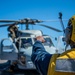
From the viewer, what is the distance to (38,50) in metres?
2.53

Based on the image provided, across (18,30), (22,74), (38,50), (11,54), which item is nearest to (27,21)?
(18,30)

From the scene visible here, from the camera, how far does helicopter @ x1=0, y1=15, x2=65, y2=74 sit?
10.5 m

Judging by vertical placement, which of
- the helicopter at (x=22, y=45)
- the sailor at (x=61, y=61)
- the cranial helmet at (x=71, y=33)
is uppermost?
the cranial helmet at (x=71, y=33)

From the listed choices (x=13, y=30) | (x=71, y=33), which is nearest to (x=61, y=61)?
(x=71, y=33)

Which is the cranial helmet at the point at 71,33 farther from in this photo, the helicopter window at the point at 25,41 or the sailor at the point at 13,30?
the sailor at the point at 13,30

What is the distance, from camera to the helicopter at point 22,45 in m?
10.5

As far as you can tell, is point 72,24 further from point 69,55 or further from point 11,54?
point 11,54

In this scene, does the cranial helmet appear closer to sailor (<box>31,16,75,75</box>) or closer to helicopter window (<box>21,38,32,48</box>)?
sailor (<box>31,16,75,75</box>)

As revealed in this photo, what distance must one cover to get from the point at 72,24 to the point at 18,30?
1073cm

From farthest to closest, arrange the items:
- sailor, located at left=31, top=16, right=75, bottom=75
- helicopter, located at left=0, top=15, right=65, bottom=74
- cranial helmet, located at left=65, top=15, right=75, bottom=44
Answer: helicopter, located at left=0, top=15, right=65, bottom=74 → cranial helmet, located at left=65, top=15, right=75, bottom=44 → sailor, located at left=31, top=16, right=75, bottom=75

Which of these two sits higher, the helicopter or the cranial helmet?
the cranial helmet

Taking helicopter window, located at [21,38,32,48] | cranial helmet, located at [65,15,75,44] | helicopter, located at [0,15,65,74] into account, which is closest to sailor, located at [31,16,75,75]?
cranial helmet, located at [65,15,75,44]

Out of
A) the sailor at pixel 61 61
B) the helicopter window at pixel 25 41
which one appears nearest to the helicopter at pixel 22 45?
the helicopter window at pixel 25 41

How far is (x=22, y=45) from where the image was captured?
37.2 ft
